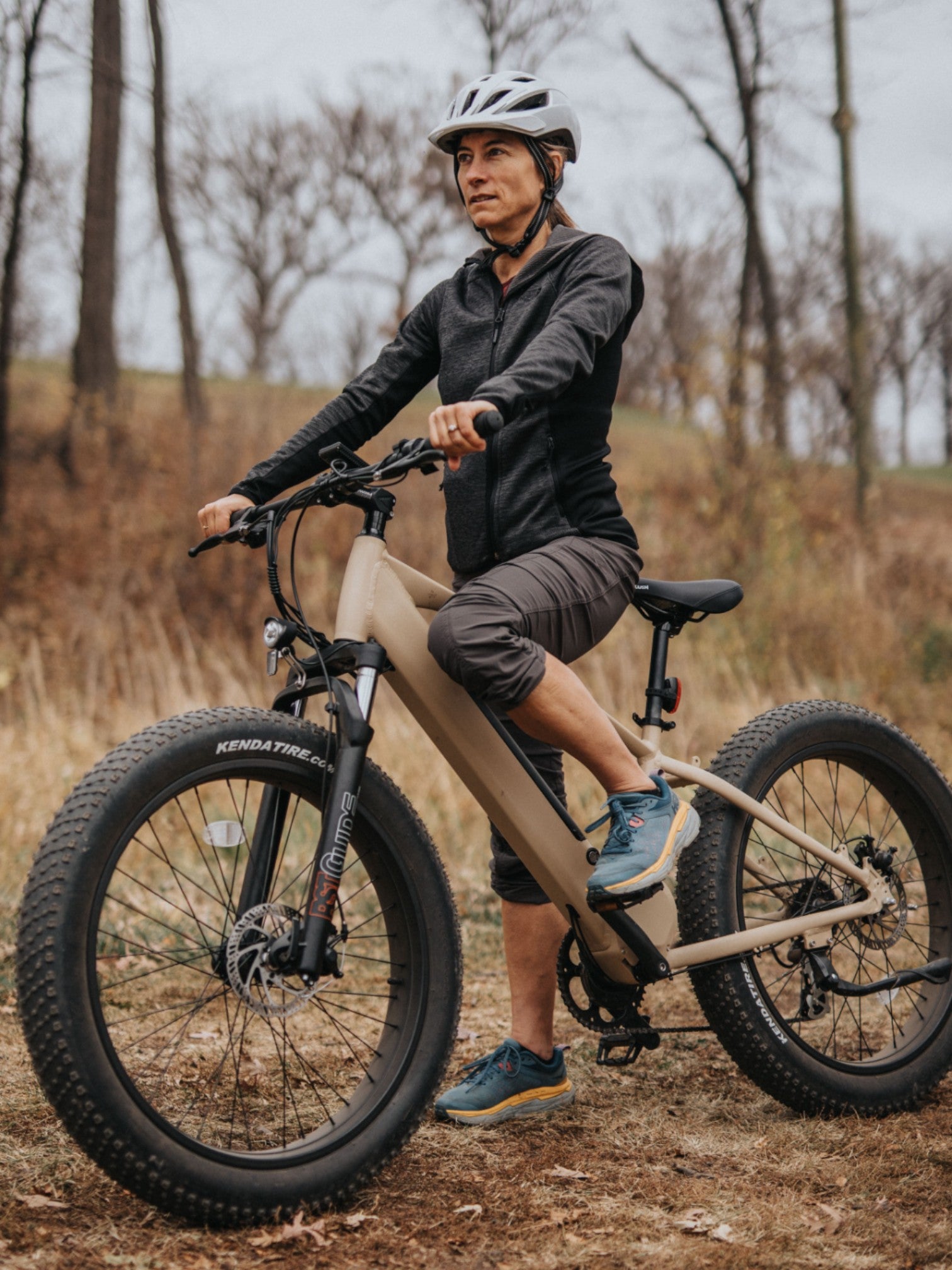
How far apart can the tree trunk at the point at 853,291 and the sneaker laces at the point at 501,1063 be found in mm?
11539

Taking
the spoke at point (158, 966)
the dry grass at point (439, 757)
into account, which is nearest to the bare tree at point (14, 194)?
the dry grass at point (439, 757)

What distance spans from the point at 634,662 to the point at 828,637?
1975mm

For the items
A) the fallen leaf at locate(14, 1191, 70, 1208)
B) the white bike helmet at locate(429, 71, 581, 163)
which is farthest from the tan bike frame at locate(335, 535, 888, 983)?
the fallen leaf at locate(14, 1191, 70, 1208)

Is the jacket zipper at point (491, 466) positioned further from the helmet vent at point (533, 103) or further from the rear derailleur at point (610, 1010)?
the rear derailleur at point (610, 1010)

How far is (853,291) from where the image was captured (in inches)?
553

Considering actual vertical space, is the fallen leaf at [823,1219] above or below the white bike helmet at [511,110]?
below

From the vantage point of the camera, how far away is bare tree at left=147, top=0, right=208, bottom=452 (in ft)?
31.8

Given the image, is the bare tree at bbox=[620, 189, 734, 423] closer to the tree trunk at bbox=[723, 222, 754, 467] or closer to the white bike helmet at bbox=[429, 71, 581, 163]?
the tree trunk at bbox=[723, 222, 754, 467]

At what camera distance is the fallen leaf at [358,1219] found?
2391 millimetres

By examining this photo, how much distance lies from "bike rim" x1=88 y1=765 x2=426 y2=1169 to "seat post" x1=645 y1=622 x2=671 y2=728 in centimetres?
82

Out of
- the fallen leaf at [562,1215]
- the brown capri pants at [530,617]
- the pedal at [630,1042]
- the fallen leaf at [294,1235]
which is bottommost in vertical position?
the fallen leaf at [562,1215]

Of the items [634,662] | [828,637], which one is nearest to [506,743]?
[634,662]

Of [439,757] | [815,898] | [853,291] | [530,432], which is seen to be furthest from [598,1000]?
[853,291]

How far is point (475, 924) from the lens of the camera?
16.6 feet
